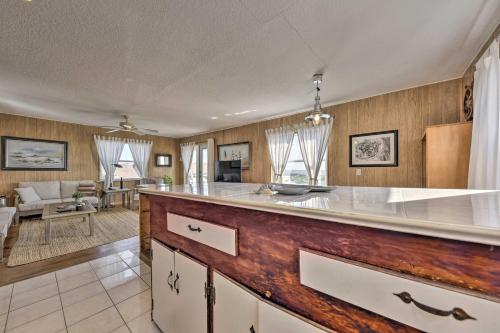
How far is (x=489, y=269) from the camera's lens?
0.46m

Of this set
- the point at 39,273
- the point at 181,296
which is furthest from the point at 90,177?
the point at 181,296

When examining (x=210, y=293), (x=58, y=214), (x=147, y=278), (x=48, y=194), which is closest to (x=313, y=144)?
(x=147, y=278)

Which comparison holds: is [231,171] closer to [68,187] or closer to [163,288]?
[163,288]

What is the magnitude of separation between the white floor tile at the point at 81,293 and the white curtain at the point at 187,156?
5161mm

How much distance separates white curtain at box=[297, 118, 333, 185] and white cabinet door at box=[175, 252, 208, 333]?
11.1 feet

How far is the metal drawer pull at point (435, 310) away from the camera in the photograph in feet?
1.53

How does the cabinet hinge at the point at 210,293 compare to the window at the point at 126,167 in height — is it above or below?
below

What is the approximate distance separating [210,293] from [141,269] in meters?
1.85

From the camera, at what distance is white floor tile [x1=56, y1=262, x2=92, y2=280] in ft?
7.48

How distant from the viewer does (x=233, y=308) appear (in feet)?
3.13

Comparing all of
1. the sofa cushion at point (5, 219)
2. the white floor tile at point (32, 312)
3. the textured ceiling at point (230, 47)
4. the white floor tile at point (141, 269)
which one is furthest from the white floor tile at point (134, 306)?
the textured ceiling at point (230, 47)

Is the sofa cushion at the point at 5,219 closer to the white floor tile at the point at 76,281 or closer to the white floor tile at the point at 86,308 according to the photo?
the white floor tile at the point at 76,281

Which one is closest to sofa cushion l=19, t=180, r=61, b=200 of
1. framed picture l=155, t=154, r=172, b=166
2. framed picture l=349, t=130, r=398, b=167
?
framed picture l=155, t=154, r=172, b=166

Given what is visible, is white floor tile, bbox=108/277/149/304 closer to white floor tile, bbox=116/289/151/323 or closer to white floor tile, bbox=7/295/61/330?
white floor tile, bbox=116/289/151/323
